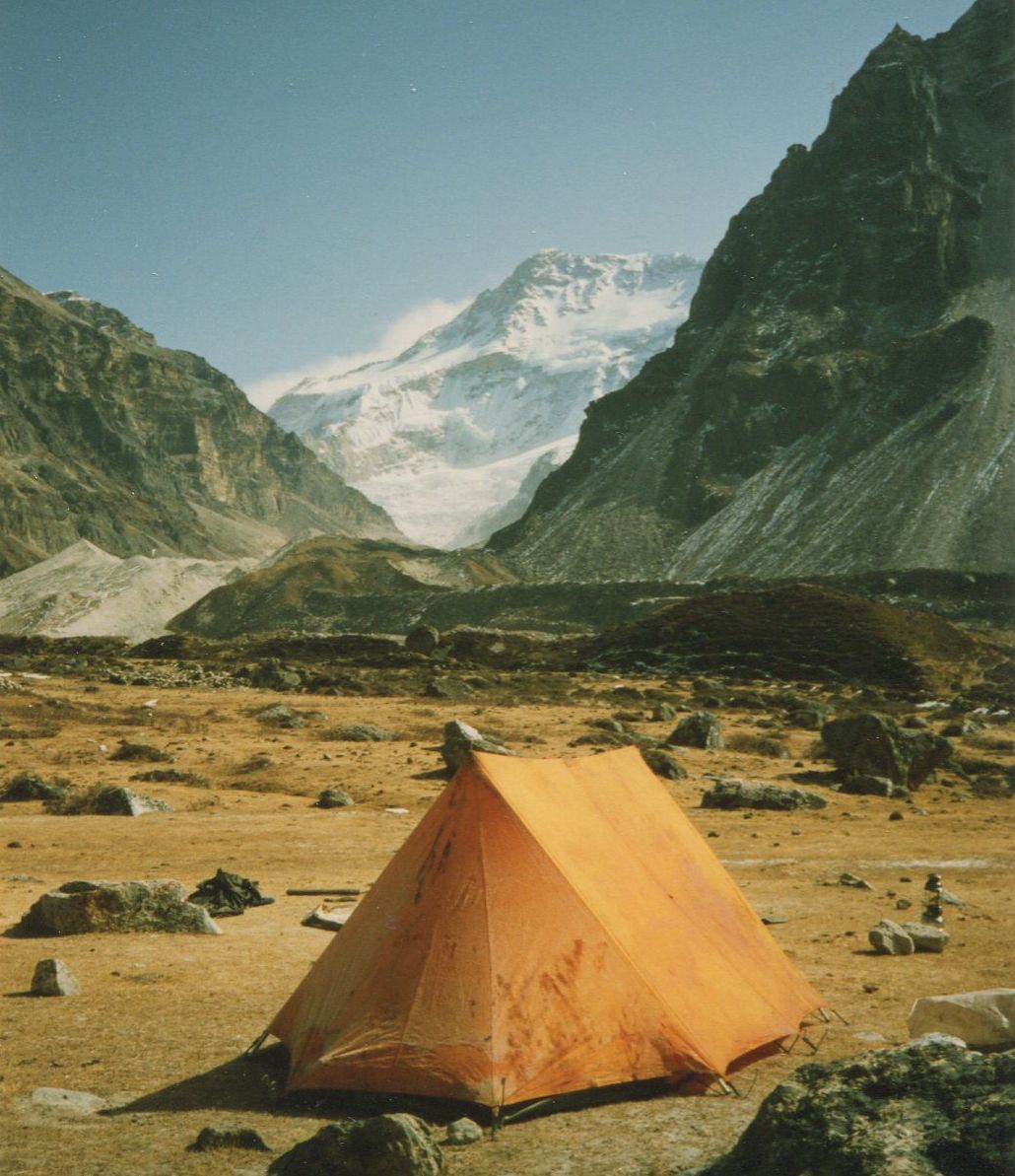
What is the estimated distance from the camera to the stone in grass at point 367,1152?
5402 mm

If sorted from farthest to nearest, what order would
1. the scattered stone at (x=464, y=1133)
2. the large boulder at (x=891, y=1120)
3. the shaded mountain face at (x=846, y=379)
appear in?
1. the shaded mountain face at (x=846, y=379)
2. the scattered stone at (x=464, y=1133)
3. the large boulder at (x=891, y=1120)

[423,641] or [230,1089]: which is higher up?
[423,641]

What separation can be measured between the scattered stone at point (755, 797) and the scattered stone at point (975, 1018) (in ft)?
38.6

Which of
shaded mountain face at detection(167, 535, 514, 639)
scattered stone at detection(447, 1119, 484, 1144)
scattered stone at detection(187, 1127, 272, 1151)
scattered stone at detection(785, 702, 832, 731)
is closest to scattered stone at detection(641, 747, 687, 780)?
scattered stone at detection(785, 702, 832, 731)

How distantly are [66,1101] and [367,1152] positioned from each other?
2.05 metres

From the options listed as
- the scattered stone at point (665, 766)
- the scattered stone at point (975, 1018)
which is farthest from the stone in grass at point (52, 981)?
the scattered stone at point (665, 766)

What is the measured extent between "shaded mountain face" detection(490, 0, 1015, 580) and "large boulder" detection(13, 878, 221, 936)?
8493 cm

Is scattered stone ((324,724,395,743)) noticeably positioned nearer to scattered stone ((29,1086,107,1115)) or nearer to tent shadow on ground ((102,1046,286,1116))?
tent shadow on ground ((102,1046,286,1116))

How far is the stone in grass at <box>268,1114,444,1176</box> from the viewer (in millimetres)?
5402

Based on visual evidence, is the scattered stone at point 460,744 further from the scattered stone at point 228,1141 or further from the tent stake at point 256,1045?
the scattered stone at point 228,1141

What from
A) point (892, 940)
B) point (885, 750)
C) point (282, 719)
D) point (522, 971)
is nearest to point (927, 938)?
point (892, 940)

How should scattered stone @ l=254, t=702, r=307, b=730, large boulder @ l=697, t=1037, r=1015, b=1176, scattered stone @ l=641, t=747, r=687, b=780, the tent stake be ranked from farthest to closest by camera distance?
scattered stone @ l=254, t=702, r=307, b=730
scattered stone @ l=641, t=747, r=687, b=780
the tent stake
large boulder @ l=697, t=1037, r=1015, b=1176

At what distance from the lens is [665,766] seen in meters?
21.2

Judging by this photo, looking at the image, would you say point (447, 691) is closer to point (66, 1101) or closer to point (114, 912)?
point (114, 912)
